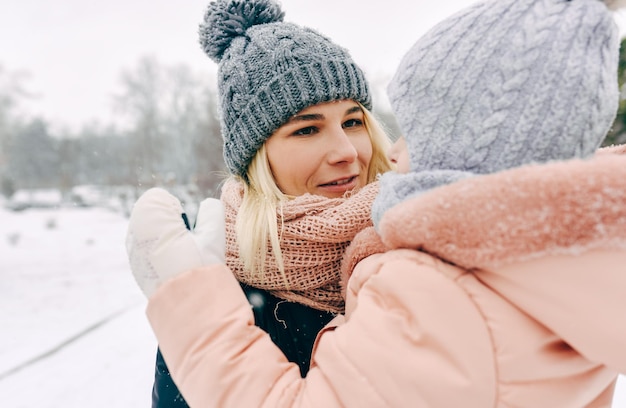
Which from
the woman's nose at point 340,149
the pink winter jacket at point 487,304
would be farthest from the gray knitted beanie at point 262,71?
→ the pink winter jacket at point 487,304

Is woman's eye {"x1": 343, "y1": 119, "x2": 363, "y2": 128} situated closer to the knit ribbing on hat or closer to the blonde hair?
the blonde hair

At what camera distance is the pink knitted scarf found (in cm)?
117

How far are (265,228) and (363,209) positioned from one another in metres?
0.29

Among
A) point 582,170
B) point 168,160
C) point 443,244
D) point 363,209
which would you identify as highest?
point 582,170

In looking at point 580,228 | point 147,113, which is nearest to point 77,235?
point 580,228

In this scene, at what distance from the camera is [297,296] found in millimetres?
1252

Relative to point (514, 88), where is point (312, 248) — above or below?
below

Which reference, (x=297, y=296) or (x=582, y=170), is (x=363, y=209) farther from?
(x=582, y=170)

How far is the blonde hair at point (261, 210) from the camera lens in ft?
4.00

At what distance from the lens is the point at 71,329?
18.8 feet

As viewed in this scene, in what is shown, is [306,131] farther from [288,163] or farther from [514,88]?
[514,88]

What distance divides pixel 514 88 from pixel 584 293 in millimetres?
337

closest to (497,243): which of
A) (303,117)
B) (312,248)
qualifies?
(312,248)

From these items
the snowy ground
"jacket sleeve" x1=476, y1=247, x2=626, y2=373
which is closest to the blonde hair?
"jacket sleeve" x1=476, y1=247, x2=626, y2=373
